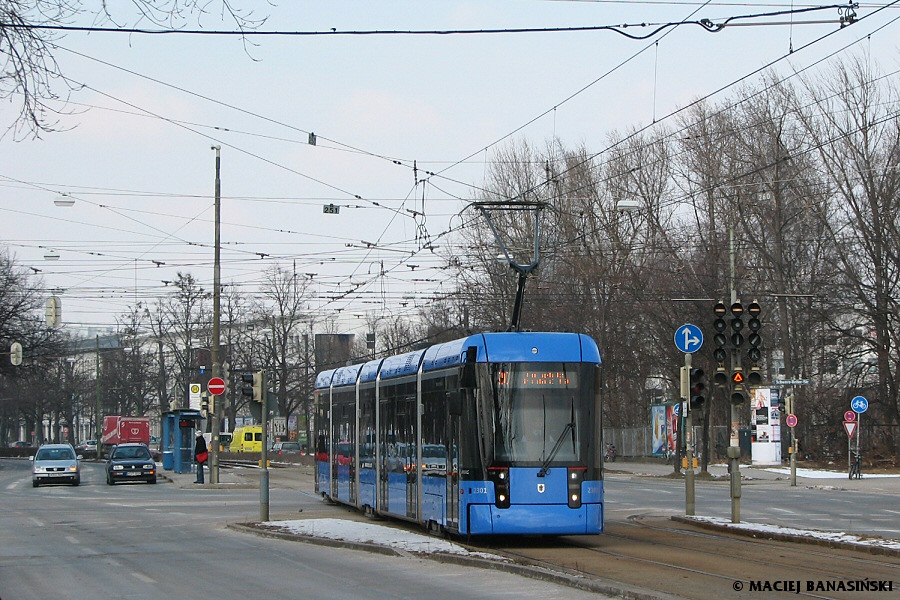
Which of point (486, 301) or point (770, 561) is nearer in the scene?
point (770, 561)

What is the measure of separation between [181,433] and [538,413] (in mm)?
35700

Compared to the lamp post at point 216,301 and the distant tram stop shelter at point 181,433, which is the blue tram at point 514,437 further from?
the distant tram stop shelter at point 181,433

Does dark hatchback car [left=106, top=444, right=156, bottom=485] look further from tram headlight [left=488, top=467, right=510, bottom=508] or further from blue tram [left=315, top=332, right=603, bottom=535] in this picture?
tram headlight [left=488, top=467, right=510, bottom=508]

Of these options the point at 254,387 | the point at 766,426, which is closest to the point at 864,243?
the point at 766,426

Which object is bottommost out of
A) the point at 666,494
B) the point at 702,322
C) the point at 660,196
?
the point at 666,494

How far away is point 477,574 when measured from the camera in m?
14.0

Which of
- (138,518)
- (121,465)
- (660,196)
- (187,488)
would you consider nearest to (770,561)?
(138,518)

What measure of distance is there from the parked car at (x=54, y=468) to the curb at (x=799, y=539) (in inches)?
1128

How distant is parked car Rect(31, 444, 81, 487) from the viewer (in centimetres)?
4384

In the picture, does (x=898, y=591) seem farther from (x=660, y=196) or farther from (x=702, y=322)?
(x=660, y=196)

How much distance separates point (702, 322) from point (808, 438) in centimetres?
1099

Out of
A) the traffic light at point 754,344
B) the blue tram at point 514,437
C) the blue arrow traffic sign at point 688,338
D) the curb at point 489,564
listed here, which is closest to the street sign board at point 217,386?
the curb at point 489,564

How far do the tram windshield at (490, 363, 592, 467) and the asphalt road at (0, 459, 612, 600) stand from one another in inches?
93.2

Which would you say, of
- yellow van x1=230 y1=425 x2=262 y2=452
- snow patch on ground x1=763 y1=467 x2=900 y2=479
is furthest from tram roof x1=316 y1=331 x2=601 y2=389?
yellow van x1=230 y1=425 x2=262 y2=452
